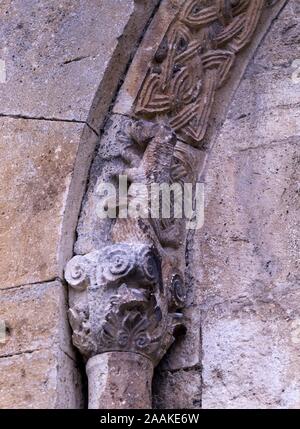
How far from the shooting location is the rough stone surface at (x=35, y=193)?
3.95 meters

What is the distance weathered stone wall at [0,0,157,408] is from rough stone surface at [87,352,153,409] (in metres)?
0.08

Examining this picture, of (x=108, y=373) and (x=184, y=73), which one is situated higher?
(x=184, y=73)

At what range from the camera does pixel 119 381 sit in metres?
3.76

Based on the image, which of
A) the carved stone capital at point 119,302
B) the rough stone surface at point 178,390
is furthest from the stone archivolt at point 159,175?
the rough stone surface at point 178,390

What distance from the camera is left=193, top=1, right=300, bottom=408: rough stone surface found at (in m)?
3.90

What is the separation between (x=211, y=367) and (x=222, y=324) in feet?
0.46

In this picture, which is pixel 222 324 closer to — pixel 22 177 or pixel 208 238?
pixel 208 238

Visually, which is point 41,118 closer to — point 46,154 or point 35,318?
point 46,154

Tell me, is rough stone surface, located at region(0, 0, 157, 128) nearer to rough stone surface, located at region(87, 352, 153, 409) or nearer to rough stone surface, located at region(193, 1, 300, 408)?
rough stone surface, located at region(193, 1, 300, 408)

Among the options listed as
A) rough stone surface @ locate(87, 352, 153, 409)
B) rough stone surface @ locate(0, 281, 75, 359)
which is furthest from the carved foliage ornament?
rough stone surface @ locate(87, 352, 153, 409)

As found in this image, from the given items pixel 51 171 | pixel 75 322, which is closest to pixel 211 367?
pixel 75 322

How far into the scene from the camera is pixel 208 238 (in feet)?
13.7
